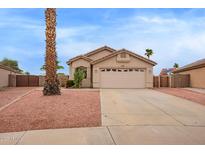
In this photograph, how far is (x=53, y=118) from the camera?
28.3ft

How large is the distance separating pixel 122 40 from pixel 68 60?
710cm

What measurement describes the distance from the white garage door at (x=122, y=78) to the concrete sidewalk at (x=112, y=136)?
18.2m

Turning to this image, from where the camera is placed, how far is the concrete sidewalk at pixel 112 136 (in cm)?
587

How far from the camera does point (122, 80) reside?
84.1 feet

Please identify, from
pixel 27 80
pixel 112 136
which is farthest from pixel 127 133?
pixel 27 80

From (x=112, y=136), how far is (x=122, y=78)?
19486mm

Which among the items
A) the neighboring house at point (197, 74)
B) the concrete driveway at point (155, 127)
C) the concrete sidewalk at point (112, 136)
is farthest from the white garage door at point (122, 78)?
the concrete sidewalk at point (112, 136)

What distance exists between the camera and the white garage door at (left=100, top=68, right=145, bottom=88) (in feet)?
84.0

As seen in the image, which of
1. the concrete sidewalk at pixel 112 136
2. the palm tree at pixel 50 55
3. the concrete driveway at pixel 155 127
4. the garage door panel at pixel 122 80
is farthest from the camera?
the garage door panel at pixel 122 80

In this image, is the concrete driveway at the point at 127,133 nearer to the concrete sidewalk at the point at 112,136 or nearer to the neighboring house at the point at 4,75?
the concrete sidewalk at the point at 112,136

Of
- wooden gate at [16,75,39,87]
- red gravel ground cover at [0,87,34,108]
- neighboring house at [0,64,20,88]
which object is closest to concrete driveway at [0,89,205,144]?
red gravel ground cover at [0,87,34,108]

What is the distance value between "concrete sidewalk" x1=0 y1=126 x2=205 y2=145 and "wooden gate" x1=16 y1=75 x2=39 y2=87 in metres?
24.4

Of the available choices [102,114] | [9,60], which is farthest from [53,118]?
[9,60]
